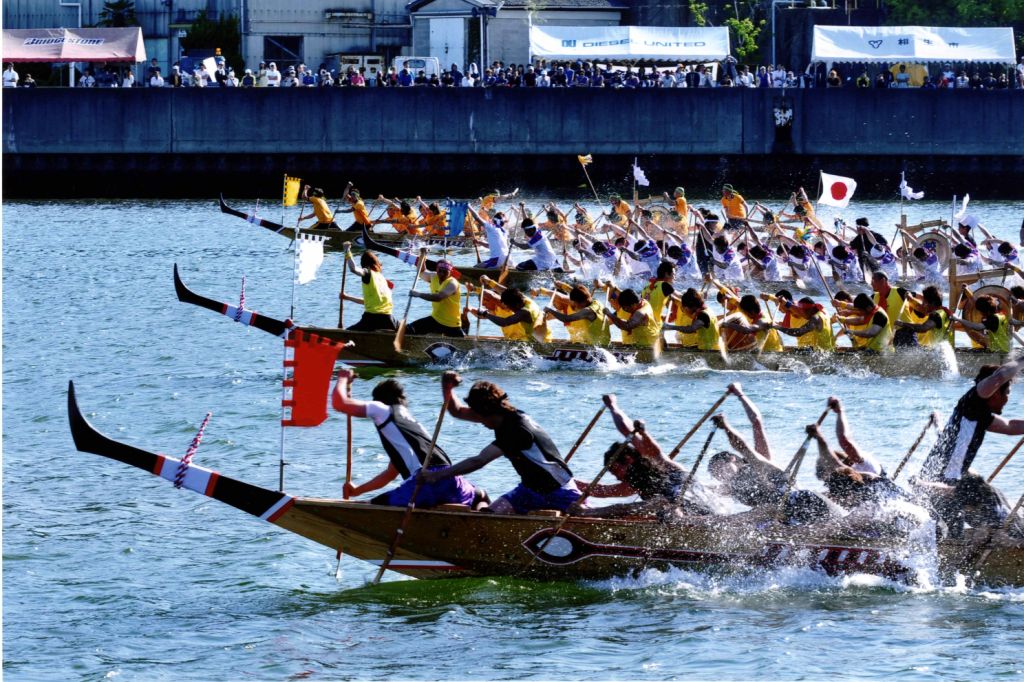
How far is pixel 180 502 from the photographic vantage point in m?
15.4

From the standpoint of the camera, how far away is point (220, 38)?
2261 inches

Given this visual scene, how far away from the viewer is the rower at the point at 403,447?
1173cm

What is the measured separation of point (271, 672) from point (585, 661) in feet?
7.43

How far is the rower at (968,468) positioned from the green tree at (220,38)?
159ft

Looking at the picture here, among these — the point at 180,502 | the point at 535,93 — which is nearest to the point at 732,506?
the point at 180,502

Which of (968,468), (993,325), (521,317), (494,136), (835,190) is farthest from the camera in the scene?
(494,136)

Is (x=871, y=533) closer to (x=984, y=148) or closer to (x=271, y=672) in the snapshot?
(x=271, y=672)

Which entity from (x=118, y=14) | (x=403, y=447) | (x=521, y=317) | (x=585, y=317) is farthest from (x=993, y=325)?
(x=118, y=14)

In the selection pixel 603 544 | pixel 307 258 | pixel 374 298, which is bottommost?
pixel 603 544

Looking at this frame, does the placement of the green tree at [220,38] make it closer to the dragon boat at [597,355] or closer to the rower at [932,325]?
the dragon boat at [597,355]

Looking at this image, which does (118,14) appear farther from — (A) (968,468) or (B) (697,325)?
(A) (968,468)

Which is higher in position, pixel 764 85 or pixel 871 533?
pixel 764 85

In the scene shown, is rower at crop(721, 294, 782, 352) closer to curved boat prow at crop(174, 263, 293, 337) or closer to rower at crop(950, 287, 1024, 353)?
rower at crop(950, 287, 1024, 353)

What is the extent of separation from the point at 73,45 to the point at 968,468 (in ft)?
146
